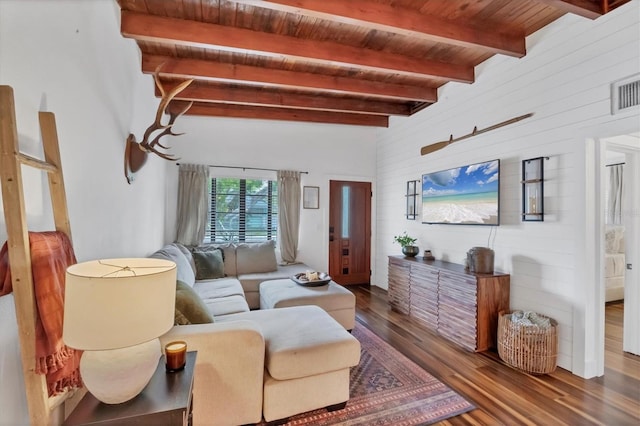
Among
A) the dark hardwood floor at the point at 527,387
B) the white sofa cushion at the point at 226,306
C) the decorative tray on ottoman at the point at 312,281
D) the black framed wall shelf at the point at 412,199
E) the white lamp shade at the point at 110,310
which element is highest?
the black framed wall shelf at the point at 412,199

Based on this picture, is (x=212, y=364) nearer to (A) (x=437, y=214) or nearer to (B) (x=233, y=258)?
(B) (x=233, y=258)

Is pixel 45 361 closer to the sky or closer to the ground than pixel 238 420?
closer to the sky

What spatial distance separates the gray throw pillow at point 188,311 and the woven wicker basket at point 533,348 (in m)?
2.53

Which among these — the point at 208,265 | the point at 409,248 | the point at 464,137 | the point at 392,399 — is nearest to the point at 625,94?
the point at 464,137

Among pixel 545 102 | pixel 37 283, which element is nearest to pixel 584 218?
pixel 545 102

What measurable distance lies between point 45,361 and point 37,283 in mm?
257

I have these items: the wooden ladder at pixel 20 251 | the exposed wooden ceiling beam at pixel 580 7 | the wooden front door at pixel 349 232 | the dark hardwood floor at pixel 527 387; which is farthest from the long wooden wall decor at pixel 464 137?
the wooden ladder at pixel 20 251

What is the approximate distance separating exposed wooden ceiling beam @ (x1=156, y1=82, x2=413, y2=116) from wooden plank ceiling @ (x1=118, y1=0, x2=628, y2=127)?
18mm

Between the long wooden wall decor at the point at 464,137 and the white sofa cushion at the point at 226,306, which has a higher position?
the long wooden wall decor at the point at 464,137

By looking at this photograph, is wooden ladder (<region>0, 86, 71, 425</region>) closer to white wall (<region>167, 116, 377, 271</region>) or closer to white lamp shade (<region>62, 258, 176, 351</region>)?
white lamp shade (<region>62, 258, 176, 351</region>)

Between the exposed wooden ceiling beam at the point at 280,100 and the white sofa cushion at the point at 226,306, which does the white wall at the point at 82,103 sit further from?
the exposed wooden ceiling beam at the point at 280,100

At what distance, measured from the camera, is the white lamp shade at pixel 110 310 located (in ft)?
3.01

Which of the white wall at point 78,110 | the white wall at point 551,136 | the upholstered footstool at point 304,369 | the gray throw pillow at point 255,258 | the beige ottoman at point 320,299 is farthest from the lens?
the gray throw pillow at point 255,258

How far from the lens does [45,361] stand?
3.14ft
